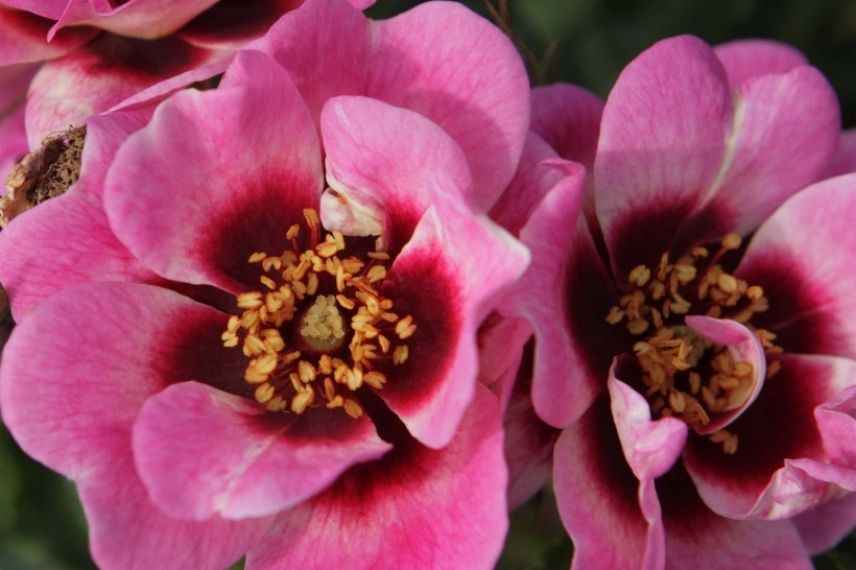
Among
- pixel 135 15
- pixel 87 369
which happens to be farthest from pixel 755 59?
pixel 87 369

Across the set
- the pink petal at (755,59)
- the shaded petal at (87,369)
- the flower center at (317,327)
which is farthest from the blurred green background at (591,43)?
the shaded petal at (87,369)

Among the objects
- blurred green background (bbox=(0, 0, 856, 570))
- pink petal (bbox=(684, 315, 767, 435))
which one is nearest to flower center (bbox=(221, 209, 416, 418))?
pink petal (bbox=(684, 315, 767, 435))

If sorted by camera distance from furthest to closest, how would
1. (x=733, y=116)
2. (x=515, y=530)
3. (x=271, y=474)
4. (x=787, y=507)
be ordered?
1. (x=515, y=530)
2. (x=733, y=116)
3. (x=787, y=507)
4. (x=271, y=474)

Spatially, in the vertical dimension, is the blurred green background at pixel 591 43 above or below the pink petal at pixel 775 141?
below

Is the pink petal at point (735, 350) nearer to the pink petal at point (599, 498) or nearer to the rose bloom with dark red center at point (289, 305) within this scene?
the pink petal at point (599, 498)

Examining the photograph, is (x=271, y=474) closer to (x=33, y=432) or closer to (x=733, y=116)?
(x=33, y=432)

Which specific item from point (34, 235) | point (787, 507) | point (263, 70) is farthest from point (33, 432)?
point (787, 507)

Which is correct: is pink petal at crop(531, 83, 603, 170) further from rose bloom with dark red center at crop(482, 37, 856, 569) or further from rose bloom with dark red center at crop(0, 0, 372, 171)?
rose bloom with dark red center at crop(0, 0, 372, 171)
